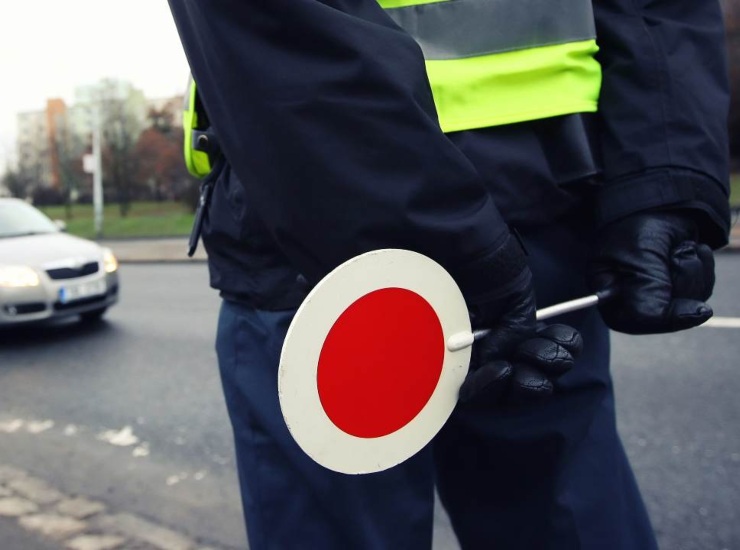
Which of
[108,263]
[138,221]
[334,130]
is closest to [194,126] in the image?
[334,130]

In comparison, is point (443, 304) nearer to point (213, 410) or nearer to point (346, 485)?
point (346, 485)

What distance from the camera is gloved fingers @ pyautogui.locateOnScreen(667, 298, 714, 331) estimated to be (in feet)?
3.53

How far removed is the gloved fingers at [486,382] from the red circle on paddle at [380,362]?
48mm

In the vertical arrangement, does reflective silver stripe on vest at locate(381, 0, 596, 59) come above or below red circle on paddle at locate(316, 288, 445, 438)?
above

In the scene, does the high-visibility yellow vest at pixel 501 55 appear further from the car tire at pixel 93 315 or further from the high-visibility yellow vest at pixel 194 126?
the car tire at pixel 93 315

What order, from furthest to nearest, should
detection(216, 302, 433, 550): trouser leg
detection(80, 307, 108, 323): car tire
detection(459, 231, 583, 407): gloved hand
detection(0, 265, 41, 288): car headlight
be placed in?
detection(80, 307, 108, 323): car tire, detection(0, 265, 41, 288): car headlight, detection(216, 302, 433, 550): trouser leg, detection(459, 231, 583, 407): gloved hand

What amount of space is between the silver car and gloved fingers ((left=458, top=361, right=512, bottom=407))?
19.1 feet

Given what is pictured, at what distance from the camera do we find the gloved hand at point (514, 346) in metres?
0.95

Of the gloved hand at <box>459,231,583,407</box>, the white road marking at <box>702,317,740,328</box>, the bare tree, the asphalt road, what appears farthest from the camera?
the bare tree

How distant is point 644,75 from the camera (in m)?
1.15

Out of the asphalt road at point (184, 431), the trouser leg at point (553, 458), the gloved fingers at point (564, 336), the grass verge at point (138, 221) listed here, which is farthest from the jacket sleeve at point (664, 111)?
the grass verge at point (138, 221)

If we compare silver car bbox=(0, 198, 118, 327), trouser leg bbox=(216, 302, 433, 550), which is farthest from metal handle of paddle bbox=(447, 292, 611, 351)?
silver car bbox=(0, 198, 118, 327)

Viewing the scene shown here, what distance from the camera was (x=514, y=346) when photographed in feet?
3.26

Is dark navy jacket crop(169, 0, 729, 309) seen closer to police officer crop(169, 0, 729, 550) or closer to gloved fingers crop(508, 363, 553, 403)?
police officer crop(169, 0, 729, 550)
